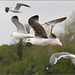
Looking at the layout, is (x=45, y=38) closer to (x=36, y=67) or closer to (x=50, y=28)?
(x=50, y=28)

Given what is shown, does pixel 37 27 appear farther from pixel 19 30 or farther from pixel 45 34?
pixel 19 30

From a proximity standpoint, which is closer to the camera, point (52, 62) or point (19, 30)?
point (52, 62)

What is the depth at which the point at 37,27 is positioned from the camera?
11.0 m

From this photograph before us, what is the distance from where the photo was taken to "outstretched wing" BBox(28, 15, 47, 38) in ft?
33.8

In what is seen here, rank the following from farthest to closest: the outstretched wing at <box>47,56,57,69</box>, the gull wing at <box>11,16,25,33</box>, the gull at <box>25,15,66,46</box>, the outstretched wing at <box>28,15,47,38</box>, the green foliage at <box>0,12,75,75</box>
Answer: the green foliage at <box>0,12,75,75</box>
the gull wing at <box>11,16,25,33</box>
the gull at <box>25,15,66,46</box>
the outstretched wing at <box>28,15,47,38</box>
the outstretched wing at <box>47,56,57,69</box>

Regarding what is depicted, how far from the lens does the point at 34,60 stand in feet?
96.0

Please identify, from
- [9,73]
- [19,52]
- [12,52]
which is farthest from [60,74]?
[12,52]

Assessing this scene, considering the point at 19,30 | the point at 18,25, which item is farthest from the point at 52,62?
the point at 18,25

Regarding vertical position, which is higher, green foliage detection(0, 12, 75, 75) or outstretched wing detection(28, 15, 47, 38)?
outstretched wing detection(28, 15, 47, 38)

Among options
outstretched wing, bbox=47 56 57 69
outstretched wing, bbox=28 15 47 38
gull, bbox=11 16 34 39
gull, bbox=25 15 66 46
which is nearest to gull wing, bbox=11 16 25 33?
gull, bbox=11 16 34 39

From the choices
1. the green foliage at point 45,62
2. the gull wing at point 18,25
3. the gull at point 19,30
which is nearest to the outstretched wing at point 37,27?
the gull at point 19,30

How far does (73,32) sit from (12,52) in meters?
8.57

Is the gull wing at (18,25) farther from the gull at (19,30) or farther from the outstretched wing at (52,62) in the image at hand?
the outstretched wing at (52,62)

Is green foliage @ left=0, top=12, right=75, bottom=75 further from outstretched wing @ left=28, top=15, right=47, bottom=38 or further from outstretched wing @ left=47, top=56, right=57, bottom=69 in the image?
outstretched wing @ left=47, top=56, right=57, bottom=69
